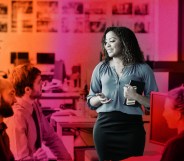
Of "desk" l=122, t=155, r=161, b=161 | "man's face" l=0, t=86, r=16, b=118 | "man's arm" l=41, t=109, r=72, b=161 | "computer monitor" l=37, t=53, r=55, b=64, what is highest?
"computer monitor" l=37, t=53, r=55, b=64

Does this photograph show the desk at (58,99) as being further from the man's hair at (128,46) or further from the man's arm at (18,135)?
the man's hair at (128,46)

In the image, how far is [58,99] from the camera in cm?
184

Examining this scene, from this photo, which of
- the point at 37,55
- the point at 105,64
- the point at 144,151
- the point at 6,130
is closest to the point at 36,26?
the point at 37,55

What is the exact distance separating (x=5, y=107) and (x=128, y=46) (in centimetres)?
65

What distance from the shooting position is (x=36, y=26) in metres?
1.83

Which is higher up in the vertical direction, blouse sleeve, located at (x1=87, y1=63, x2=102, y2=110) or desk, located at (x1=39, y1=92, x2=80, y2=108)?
blouse sleeve, located at (x1=87, y1=63, x2=102, y2=110)

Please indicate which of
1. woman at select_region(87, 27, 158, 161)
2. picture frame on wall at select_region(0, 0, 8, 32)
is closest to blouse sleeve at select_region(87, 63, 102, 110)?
woman at select_region(87, 27, 158, 161)

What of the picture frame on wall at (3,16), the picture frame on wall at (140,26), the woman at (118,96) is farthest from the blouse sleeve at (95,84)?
the picture frame on wall at (3,16)

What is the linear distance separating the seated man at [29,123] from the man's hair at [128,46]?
38cm

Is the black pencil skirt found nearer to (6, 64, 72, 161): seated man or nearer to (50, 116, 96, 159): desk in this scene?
(50, 116, 96, 159): desk

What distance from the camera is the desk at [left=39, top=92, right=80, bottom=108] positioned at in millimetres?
1839

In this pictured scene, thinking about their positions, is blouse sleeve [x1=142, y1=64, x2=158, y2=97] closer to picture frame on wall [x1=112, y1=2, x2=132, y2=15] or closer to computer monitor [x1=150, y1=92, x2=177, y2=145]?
computer monitor [x1=150, y1=92, x2=177, y2=145]

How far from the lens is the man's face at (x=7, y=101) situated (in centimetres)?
183

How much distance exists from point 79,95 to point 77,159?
0.31 meters
